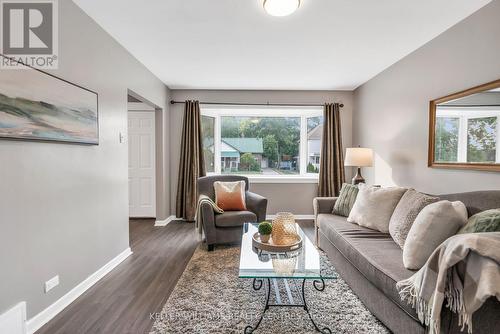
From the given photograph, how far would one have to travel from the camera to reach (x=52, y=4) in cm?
190

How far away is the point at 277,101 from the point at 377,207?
2.74 meters

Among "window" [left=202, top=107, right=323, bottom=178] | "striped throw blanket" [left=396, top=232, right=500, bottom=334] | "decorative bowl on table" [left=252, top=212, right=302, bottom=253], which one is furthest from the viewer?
"window" [left=202, top=107, right=323, bottom=178]

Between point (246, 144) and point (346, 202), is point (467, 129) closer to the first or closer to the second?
point (346, 202)

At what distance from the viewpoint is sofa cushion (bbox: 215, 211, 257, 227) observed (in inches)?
121

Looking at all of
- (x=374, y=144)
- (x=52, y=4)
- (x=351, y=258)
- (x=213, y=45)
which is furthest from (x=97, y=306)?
(x=374, y=144)

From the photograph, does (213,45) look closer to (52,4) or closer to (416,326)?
(52,4)

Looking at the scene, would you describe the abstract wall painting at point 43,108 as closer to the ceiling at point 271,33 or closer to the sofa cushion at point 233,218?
the ceiling at point 271,33

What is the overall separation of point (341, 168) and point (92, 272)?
3.93m

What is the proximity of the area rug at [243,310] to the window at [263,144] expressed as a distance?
2.71m

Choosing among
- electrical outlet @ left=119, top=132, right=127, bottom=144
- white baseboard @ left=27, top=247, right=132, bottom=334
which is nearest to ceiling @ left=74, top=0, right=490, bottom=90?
electrical outlet @ left=119, top=132, right=127, bottom=144

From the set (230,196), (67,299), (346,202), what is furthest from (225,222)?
(67,299)

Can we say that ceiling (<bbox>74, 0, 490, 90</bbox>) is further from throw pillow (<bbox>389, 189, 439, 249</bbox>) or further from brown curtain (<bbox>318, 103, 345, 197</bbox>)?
throw pillow (<bbox>389, 189, 439, 249</bbox>)

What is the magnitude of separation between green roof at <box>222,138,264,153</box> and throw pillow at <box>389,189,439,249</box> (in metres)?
2.98

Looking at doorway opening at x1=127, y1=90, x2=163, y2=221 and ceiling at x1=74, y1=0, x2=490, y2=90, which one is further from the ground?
ceiling at x1=74, y1=0, x2=490, y2=90
